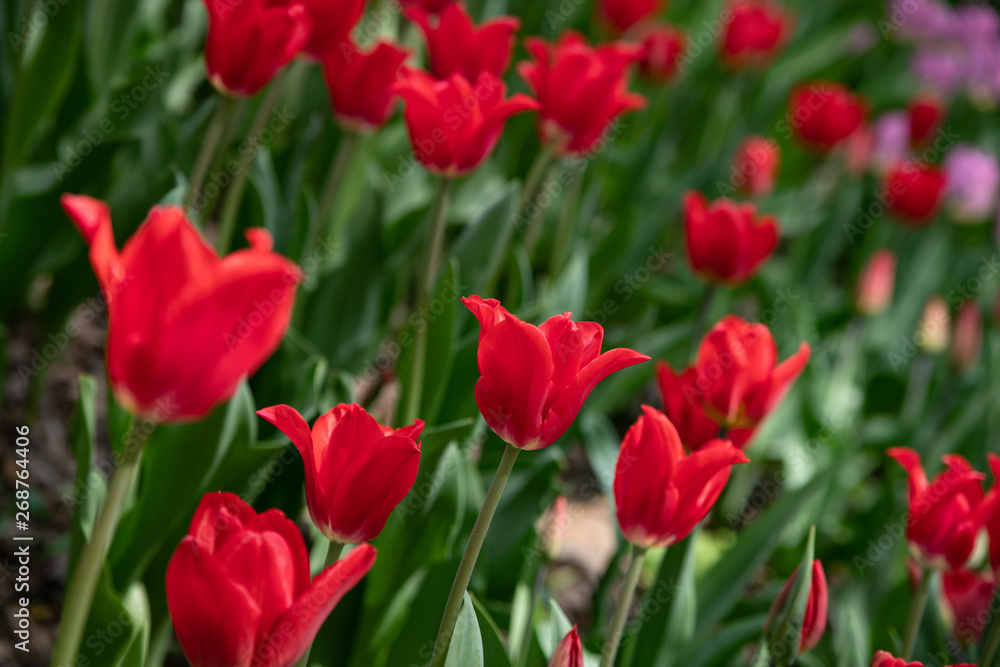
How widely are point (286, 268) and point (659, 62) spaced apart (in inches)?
81.4

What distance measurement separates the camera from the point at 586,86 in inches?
46.9

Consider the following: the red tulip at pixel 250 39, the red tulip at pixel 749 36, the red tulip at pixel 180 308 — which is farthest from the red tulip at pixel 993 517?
the red tulip at pixel 749 36

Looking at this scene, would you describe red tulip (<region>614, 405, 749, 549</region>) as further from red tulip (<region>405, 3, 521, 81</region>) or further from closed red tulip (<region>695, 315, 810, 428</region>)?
red tulip (<region>405, 3, 521, 81</region>)

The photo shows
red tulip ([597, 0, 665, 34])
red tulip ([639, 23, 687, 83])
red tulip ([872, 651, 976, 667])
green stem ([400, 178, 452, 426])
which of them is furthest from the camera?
red tulip ([639, 23, 687, 83])

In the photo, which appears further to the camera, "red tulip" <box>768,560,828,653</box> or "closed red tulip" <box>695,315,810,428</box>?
"closed red tulip" <box>695,315,810,428</box>

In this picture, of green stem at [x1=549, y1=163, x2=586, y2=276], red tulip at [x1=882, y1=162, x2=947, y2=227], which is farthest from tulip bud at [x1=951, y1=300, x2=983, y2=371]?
green stem at [x1=549, y1=163, x2=586, y2=276]

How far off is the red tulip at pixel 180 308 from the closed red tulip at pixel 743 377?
0.52 metres

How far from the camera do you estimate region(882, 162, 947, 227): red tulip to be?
85.4 inches

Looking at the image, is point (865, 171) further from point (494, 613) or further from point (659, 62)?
point (494, 613)

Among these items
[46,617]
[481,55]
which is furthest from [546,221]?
[46,617]

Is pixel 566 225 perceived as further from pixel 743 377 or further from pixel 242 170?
pixel 743 377

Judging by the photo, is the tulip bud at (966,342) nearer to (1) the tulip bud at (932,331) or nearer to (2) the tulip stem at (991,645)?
(1) the tulip bud at (932,331)

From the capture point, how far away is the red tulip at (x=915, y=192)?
2170mm

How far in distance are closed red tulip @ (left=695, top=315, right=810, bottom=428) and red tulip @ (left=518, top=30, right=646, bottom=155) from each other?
1.40 ft
